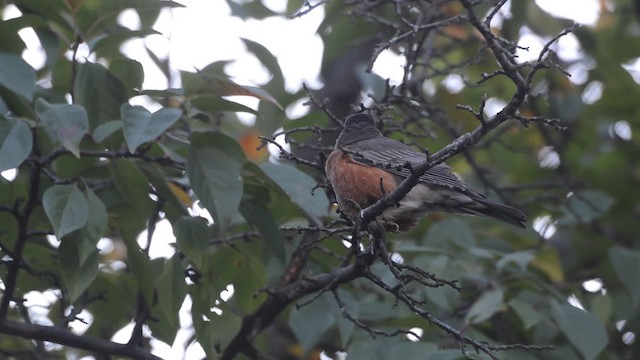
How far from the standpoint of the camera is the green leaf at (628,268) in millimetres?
4746

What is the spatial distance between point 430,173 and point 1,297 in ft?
6.59

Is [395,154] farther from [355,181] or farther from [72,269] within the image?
[72,269]

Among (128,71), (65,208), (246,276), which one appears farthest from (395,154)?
(65,208)

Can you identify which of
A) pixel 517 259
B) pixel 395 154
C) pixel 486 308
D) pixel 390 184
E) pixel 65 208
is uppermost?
pixel 395 154

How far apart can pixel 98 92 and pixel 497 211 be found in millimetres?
1820

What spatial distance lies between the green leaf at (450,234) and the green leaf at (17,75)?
7.44 ft

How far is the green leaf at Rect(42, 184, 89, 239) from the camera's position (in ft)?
11.9

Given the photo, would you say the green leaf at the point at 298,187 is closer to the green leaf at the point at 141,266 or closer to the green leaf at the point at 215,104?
the green leaf at the point at 215,104

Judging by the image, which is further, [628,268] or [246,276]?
[628,268]

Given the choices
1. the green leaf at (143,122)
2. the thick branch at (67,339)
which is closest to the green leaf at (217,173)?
the green leaf at (143,122)

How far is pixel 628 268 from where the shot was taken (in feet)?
15.9

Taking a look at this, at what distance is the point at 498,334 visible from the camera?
5031 millimetres

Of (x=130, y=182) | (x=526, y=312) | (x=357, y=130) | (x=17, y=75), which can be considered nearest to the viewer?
(x=17, y=75)

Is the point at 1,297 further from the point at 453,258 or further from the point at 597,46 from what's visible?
the point at 597,46
